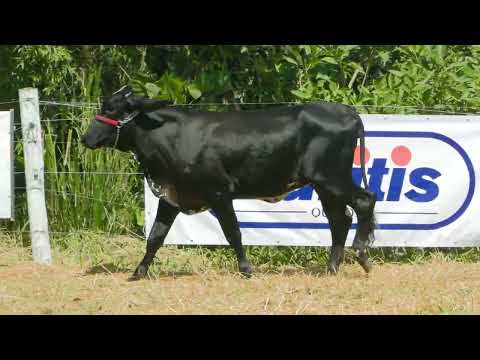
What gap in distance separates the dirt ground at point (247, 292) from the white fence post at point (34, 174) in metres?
0.47

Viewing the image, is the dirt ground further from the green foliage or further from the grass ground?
the green foliage

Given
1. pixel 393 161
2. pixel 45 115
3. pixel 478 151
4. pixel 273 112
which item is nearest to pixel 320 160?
pixel 273 112

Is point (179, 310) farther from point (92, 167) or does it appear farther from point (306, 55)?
point (306, 55)

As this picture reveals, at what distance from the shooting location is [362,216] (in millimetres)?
8305

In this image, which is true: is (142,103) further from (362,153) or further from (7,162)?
(362,153)

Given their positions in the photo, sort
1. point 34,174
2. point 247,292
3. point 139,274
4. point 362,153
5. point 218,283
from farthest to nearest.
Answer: point 34,174 < point 362,153 < point 139,274 < point 218,283 < point 247,292

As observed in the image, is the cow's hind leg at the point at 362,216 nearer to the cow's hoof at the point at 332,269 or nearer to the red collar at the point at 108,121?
the cow's hoof at the point at 332,269

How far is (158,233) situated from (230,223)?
68cm

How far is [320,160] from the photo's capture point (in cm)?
815

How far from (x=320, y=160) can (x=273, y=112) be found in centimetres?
65

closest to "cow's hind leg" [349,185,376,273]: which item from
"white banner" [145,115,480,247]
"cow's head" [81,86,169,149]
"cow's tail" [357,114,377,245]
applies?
"cow's tail" [357,114,377,245]

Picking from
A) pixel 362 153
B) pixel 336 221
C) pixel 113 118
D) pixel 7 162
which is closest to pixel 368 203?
pixel 336 221

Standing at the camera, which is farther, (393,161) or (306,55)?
(306,55)

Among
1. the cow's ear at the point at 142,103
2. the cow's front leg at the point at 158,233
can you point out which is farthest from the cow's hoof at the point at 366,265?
the cow's ear at the point at 142,103
